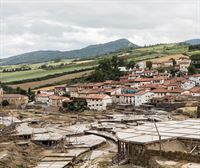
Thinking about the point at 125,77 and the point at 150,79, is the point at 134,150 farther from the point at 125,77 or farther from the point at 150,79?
Answer: the point at 125,77

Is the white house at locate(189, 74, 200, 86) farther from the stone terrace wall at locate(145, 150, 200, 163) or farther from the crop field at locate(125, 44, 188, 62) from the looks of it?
the stone terrace wall at locate(145, 150, 200, 163)

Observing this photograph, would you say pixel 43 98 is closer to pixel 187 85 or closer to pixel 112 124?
pixel 187 85

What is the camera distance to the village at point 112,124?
27391mm

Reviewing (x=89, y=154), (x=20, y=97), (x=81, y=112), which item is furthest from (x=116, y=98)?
(x=89, y=154)

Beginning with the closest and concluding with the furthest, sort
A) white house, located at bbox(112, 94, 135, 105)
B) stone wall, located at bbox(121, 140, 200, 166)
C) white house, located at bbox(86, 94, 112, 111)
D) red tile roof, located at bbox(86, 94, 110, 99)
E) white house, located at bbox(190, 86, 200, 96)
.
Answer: stone wall, located at bbox(121, 140, 200, 166) < white house, located at bbox(190, 86, 200, 96) < white house, located at bbox(86, 94, 112, 111) < red tile roof, located at bbox(86, 94, 110, 99) < white house, located at bbox(112, 94, 135, 105)

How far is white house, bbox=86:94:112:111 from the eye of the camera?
68.6m

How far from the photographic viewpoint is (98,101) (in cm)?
6856

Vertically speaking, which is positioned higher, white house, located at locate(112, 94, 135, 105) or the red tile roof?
the red tile roof

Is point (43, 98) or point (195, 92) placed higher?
point (195, 92)

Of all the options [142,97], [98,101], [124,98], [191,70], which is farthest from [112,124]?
[191,70]

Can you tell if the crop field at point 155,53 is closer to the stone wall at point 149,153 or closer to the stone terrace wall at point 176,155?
the stone wall at point 149,153

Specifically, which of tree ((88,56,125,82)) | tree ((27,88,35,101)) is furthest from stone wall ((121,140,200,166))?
tree ((88,56,125,82))

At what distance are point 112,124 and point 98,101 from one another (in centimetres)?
2033

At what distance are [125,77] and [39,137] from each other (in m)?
51.7
